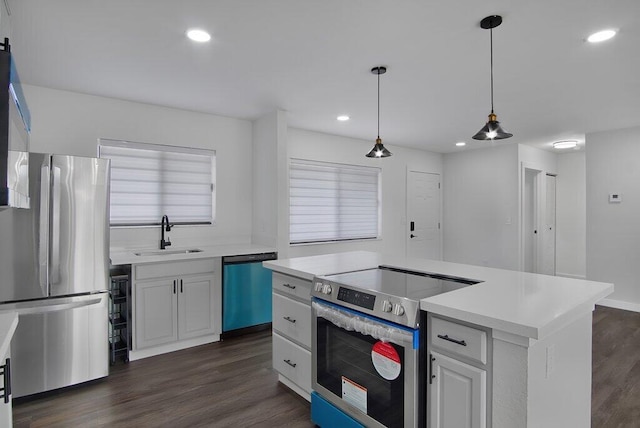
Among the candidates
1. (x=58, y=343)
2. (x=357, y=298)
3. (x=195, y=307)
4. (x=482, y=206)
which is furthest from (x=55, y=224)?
(x=482, y=206)

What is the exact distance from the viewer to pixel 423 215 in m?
6.45

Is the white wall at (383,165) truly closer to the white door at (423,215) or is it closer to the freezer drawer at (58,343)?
the white door at (423,215)

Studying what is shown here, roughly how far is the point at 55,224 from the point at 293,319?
71.2 inches

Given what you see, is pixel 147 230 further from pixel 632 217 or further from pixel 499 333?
pixel 632 217

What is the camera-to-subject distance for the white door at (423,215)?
6227mm

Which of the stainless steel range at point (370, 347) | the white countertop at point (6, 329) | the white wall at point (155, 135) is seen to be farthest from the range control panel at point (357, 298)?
the white wall at point (155, 135)

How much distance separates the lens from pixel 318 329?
2.16 meters

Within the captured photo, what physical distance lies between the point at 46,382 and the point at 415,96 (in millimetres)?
3841

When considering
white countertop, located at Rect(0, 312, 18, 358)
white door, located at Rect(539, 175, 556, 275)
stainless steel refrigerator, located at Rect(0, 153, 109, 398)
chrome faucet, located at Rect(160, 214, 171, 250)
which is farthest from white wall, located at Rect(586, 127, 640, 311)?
white countertop, located at Rect(0, 312, 18, 358)

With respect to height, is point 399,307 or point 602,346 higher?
point 399,307

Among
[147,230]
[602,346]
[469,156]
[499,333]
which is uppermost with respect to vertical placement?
[469,156]

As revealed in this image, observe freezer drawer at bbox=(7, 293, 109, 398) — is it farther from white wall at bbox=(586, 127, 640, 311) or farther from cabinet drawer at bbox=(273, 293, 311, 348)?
white wall at bbox=(586, 127, 640, 311)

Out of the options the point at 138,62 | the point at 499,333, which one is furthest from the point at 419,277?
the point at 138,62

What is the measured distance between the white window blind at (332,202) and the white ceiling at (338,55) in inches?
43.4
